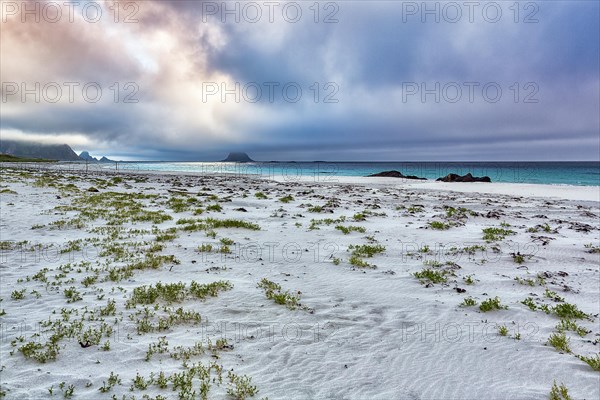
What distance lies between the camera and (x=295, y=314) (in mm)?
8695

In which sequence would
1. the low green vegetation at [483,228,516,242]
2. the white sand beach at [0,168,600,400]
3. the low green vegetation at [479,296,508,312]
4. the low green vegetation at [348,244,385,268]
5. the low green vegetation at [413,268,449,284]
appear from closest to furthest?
the white sand beach at [0,168,600,400] → the low green vegetation at [479,296,508,312] → the low green vegetation at [413,268,449,284] → the low green vegetation at [348,244,385,268] → the low green vegetation at [483,228,516,242]

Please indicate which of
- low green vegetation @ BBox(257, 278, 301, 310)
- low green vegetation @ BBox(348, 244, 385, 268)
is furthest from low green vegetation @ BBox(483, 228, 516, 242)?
low green vegetation @ BBox(257, 278, 301, 310)

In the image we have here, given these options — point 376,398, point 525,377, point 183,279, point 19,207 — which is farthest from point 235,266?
point 19,207

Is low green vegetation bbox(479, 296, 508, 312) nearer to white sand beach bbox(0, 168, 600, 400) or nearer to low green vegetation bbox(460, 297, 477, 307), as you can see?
white sand beach bbox(0, 168, 600, 400)

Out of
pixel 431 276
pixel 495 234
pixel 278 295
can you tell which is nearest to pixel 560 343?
pixel 431 276

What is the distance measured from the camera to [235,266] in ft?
40.2

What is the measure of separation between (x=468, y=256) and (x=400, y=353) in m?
8.11

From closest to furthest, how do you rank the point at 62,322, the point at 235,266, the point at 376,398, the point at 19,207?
1. the point at 376,398
2. the point at 62,322
3. the point at 235,266
4. the point at 19,207

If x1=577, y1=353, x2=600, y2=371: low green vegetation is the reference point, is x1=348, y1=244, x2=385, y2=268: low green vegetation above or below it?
above

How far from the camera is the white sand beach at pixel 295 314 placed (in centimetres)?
618

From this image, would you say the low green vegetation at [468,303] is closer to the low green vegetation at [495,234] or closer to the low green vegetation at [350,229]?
the low green vegetation at [495,234]

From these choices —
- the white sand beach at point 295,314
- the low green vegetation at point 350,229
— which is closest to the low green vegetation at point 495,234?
the white sand beach at point 295,314

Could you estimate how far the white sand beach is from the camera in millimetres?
6176

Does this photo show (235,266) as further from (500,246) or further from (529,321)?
(500,246)
